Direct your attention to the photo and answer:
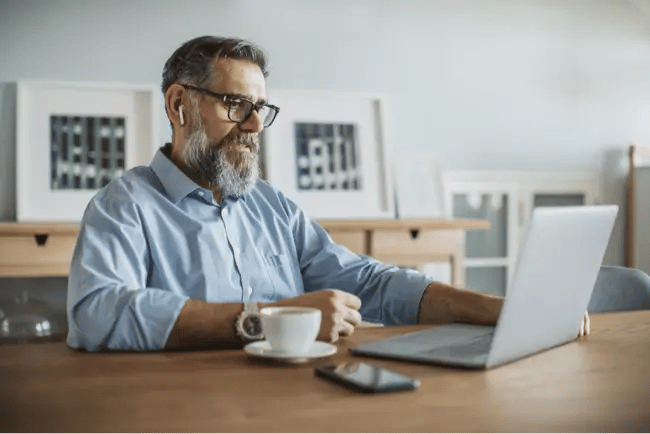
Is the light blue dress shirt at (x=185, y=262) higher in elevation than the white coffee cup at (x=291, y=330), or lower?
higher

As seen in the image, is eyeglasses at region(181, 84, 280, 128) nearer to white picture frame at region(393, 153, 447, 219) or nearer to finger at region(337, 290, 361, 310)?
finger at region(337, 290, 361, 310)

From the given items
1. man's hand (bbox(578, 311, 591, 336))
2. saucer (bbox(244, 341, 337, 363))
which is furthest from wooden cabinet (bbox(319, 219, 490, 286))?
saucer (bbox(244, 341, 337, 363))

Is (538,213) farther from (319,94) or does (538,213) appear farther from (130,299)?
(319,94)

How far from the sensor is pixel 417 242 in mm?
3082

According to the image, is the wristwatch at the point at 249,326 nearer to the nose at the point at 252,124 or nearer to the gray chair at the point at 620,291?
the nose at the point at 252,124

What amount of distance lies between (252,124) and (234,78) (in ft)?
0.39

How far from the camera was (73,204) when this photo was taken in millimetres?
2865

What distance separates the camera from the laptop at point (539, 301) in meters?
1.01

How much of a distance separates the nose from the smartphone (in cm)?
84

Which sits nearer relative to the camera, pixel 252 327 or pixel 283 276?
pixel 252 327

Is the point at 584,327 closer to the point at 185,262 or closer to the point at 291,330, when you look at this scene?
the point at 291,330

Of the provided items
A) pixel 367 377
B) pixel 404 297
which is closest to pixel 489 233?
pixel 404 297

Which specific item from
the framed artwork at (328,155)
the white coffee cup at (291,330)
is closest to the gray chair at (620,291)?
the white coffee cup at (291,330)

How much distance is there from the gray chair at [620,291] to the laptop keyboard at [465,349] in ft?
2.63
